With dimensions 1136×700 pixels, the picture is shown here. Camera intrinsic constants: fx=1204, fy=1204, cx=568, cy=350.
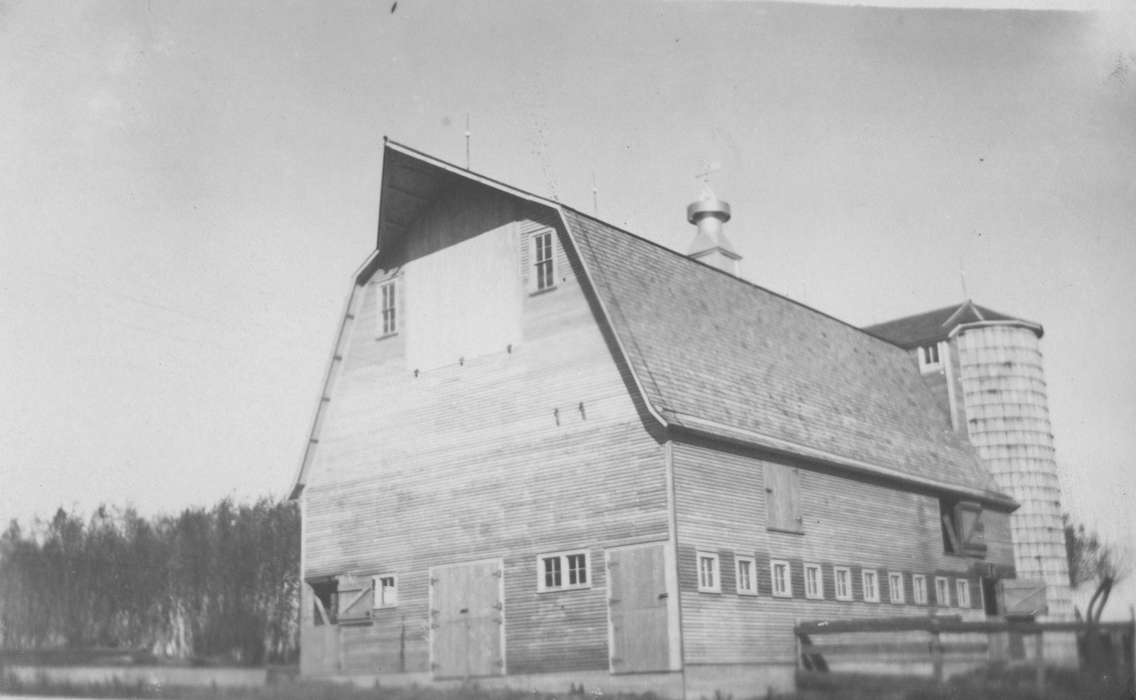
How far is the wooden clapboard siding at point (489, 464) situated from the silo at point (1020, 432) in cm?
1748

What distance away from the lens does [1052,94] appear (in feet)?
68.5

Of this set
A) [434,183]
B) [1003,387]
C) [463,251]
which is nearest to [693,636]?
[463,251]

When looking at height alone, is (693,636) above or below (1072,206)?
below

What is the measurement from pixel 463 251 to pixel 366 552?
22.9 ft

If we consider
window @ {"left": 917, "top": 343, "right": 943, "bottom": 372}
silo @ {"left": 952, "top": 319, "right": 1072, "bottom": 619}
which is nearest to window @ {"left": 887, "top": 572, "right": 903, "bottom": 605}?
silo @ {"left": 952, "top": 319, "right": 1072, "bottom": 619}

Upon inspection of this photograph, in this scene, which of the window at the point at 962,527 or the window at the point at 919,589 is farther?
the window at the point at 962,527

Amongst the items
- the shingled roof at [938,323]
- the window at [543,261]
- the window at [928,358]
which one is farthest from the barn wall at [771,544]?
the shingled roof at [938,323]

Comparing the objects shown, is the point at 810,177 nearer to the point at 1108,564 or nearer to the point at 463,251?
the point at 463,251

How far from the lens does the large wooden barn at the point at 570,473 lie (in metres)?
22.9

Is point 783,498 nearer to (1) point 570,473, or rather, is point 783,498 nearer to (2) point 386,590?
(1) point 570,473

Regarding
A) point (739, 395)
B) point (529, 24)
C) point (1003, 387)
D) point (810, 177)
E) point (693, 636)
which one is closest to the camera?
point (529, 24)

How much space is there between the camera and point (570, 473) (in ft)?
78.1

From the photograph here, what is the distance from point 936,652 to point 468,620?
9100 mm

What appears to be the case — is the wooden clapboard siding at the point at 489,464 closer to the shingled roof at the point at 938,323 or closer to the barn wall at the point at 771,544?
the barn wall at the point at 771,544
